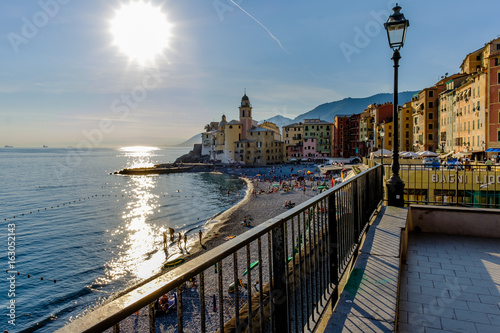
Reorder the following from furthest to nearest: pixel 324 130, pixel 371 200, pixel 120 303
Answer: pixel 324 130 → pixel 371 200 → pixel 120 303

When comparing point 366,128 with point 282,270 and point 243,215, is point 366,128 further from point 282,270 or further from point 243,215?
point 282,270

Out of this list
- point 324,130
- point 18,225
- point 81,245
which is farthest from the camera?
point 324,130

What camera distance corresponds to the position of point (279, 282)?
2.34 metres

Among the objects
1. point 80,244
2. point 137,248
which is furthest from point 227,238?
point 80,244

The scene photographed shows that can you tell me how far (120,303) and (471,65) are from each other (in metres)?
64.4

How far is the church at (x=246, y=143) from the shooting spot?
355ft

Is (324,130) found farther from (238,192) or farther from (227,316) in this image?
(227,316)

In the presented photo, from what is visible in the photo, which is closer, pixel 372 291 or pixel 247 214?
pixel 372 291

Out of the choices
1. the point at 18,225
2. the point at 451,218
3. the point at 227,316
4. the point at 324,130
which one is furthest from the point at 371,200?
the point at 324,130

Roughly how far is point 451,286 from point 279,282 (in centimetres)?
366

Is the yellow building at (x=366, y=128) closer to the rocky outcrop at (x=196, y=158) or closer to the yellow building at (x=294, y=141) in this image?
the yellow building at (x=294, y=141)

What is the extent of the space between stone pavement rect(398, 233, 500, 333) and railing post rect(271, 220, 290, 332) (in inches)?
81.2

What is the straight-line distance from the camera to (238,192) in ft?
202

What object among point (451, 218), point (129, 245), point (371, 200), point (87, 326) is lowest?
point (129, 245)
